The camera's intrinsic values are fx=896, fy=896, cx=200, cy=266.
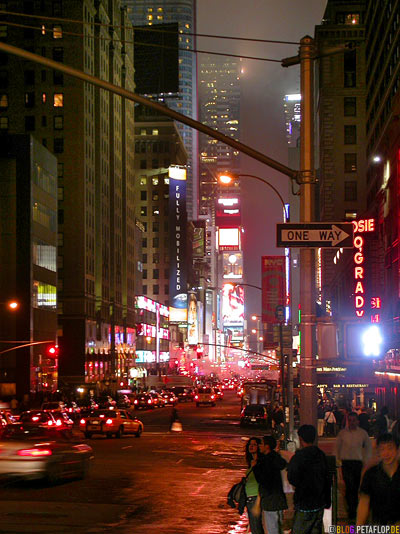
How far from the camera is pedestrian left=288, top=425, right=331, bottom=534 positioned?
10.4m

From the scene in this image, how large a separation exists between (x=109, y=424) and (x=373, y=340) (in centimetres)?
1410

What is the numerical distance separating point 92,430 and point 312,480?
33151 millimetres

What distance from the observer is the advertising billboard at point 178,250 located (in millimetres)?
183250

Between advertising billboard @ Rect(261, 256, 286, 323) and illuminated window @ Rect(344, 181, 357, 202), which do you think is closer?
advertising billboard @ Rect(261, 256, 286, 323)

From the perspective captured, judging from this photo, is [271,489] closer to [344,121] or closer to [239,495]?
[239,495]

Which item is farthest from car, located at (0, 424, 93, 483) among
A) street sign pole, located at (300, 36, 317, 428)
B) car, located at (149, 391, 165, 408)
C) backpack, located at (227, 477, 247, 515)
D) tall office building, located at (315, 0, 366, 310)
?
tall office building, located at (315, 0, 366, 310)

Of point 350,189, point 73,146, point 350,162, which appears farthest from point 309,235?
point 73,146

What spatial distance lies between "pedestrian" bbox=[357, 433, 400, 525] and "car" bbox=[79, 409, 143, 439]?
114ft

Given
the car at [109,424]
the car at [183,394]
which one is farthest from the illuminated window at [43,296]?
the car at [109,424]

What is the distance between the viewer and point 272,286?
42500 mm

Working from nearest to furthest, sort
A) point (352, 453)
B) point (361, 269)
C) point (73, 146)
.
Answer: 1. point (352, 453)
2. point (361, 269)
3. point (73, 146)

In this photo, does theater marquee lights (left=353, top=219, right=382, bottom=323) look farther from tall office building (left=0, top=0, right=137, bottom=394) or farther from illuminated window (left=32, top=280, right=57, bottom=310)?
tall office building (left=0, top=0, right=137, bottom=394)

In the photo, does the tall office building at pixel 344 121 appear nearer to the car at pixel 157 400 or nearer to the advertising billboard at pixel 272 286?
the car at pixel 157 400

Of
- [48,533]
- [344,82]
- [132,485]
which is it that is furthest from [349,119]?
[48,533]
